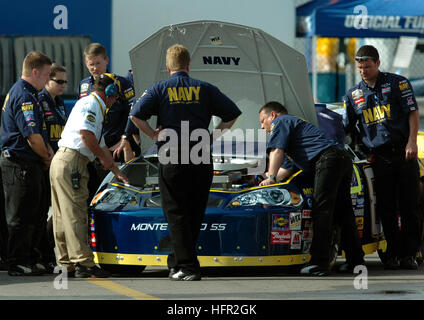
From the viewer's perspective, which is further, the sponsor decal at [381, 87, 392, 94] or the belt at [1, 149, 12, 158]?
the sponsor decal at [381, 87, 392, 94]

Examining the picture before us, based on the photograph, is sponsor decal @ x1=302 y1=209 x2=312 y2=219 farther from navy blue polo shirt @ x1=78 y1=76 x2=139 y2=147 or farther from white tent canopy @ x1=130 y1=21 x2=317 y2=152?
navy blue polo shirt @ x1=78 y1=76 x2=139 y2=147

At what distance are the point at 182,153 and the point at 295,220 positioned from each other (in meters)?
1.11

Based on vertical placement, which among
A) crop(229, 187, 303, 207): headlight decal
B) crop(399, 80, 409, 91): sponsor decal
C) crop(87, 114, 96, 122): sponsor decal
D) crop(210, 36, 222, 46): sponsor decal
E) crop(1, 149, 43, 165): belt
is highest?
crop(210, 36, 222, 46): sponsor decal

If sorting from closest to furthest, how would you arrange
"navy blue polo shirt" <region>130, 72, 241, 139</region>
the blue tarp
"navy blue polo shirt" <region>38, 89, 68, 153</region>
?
"navy blue polo shirt" <region>130, 72, 241, 139</region> → "navy blue polo shirt" <region>38, 89, 68, 153</region> → the blue tarp

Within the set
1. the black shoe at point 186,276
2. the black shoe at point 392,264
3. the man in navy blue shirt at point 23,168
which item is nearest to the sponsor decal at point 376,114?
the black shoe at point 392,264

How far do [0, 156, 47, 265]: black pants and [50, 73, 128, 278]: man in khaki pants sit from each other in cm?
20

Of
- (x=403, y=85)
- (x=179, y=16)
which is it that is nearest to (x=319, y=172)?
(x=403, y=85)

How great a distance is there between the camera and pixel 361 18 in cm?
1702

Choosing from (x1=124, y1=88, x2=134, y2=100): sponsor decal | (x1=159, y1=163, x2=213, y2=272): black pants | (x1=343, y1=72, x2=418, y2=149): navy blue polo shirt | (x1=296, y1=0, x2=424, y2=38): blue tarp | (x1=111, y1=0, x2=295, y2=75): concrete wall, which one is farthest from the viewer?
(x1=296, y1=0, x2=424, y2=38): blue tarp

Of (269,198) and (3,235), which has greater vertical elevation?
(269,198)

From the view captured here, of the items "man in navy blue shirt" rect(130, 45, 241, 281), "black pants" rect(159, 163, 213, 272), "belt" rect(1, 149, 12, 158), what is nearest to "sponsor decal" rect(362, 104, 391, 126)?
"man in navy blue shirt" rect(130, 45, 241, 281)

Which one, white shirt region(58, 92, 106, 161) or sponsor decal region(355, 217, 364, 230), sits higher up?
white shirt region(58, 92, 106, 161)

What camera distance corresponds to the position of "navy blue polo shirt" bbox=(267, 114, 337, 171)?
8.22m

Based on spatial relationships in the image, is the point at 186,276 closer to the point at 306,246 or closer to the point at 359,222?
the point at 306,246
